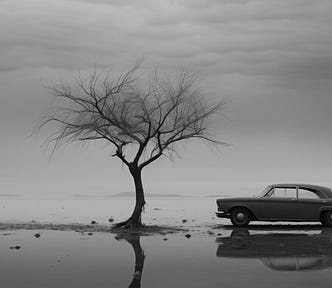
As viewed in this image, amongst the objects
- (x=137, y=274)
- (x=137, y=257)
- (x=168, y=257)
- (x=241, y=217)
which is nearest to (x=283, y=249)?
(x=168, y=257)

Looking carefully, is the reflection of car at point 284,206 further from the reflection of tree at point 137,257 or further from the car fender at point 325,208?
the reflection of tree at point 137,257

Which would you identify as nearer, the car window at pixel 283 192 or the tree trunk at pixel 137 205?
the tree trunk at pixel 137 205

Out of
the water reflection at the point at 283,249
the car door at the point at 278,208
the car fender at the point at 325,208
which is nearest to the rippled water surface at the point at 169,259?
the water reflection at the point at 283,249

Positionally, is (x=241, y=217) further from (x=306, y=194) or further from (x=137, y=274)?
(x=137, y=274)

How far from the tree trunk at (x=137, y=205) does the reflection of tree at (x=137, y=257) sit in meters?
2.43

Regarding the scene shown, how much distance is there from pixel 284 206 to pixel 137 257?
947cm

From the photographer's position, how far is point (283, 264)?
41.8 ft

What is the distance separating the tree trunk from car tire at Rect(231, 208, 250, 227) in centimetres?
336

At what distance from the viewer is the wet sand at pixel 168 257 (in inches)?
428

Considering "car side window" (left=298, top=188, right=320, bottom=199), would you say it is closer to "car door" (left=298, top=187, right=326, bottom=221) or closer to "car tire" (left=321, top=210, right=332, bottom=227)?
"car door" (left=298, top=187, right=326, bottom=221)

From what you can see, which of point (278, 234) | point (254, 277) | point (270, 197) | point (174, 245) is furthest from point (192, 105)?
point (254, 277)

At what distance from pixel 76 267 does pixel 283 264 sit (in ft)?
14.0

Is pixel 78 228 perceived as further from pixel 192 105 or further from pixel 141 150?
pixel 192 105

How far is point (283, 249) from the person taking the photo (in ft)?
50.1
